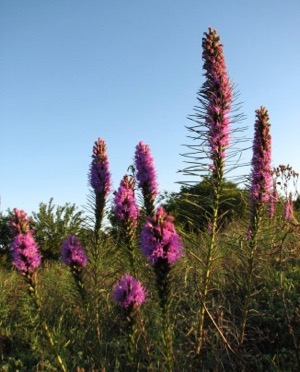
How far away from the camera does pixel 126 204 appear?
4145mm

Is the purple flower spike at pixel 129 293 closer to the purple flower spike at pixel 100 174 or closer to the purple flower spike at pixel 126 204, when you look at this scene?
the purple flower spike at pixel 126 204

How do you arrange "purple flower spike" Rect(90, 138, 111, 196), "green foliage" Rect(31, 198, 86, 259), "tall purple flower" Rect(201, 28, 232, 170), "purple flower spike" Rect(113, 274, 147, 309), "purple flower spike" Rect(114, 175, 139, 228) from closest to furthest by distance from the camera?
Answer: "purple flower spike" Rect(113, 274, 147, 309) → "tall purple flower" Rect(201, 28, 232, 170) → "purple flower spike" Rect(114, 175, 139, 228) → "purple flower spike" Rect(90, 138, 111, 196) → "green foliage" Rect(31, 198, 86, 259)

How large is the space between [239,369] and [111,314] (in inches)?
83.0

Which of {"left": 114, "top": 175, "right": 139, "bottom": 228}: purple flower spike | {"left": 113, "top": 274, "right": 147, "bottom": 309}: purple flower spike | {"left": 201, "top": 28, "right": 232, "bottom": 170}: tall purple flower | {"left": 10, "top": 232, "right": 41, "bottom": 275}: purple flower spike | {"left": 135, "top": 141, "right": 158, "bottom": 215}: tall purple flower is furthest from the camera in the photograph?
{"left": 135, "top": 141, "right": 158, "bottom": 215}: tall purple flower

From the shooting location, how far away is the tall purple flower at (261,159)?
3.69 metres

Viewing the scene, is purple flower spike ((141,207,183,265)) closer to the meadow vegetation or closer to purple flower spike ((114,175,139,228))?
the meadow vegetation

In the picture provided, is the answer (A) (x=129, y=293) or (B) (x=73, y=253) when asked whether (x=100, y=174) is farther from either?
(A) (x=129, y=293)

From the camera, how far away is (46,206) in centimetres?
1375

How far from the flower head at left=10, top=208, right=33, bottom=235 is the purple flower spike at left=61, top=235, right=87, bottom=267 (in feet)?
2.05

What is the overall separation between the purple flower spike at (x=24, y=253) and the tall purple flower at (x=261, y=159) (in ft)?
6.86

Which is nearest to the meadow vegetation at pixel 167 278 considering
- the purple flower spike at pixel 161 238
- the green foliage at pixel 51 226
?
the purple flower spike at pixel 161 238

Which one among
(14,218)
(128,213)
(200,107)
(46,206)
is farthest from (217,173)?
(46,206)

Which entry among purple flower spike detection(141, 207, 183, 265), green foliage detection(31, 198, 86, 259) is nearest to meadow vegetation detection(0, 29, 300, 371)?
purple flower spike detection(141, 207, 183, 265)

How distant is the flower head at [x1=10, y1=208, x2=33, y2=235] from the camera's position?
10.2 feet
